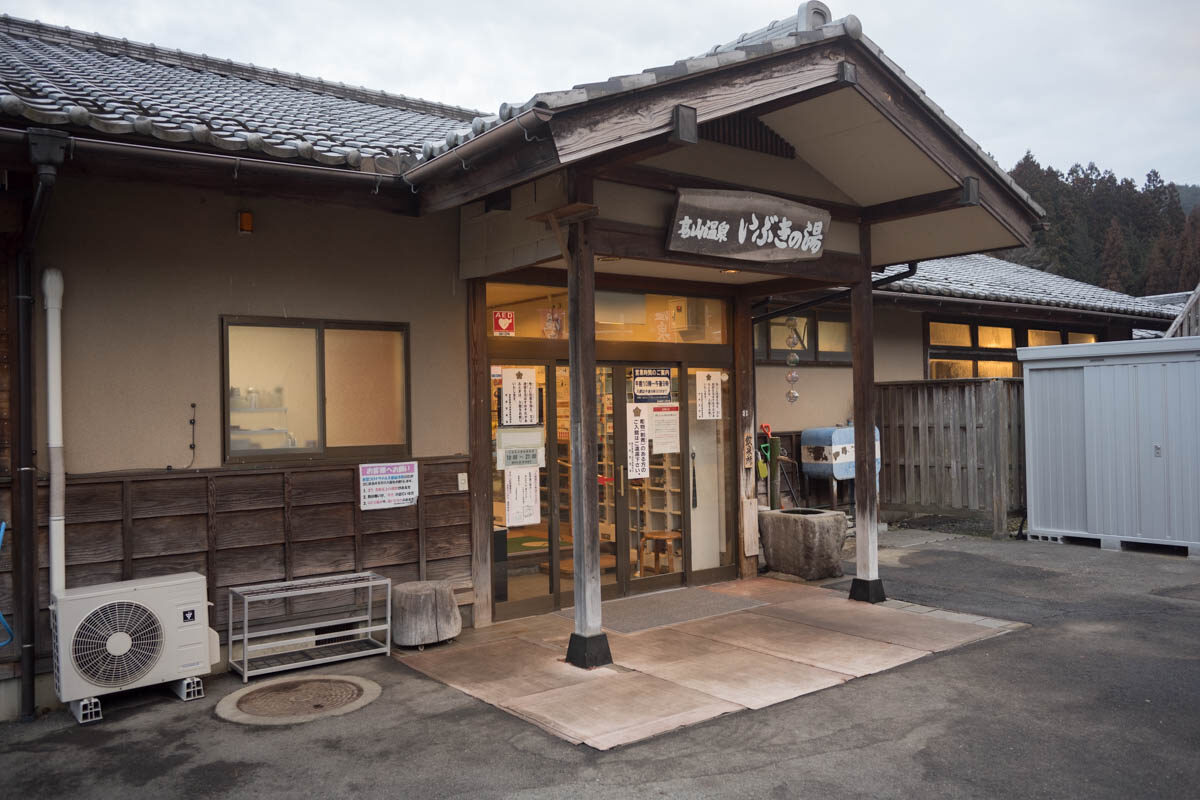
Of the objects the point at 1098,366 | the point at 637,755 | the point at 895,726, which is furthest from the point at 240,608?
the point at 1098,366

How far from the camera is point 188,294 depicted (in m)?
6.04

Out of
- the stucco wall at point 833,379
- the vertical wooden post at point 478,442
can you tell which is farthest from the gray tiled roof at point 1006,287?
the vertical wooden post at point 478,442

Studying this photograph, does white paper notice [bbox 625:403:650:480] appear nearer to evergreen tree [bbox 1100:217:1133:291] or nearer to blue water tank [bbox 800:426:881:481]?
blue water tank [bbox 800:426:881:481]

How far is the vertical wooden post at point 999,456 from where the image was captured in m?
11.2

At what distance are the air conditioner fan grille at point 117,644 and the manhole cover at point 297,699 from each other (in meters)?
0.57

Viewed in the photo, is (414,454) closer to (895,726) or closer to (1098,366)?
(895,726)

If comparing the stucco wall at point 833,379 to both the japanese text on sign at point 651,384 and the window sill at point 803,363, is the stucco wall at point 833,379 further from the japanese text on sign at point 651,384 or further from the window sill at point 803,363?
the japanese text on sign at point 651,384

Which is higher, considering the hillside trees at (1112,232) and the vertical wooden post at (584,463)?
the hillside trees at (1112,232)

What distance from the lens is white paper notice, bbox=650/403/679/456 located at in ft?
27.8

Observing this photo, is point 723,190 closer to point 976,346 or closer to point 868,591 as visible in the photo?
point 868,591

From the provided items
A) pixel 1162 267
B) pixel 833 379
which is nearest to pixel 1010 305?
pixel 833 379

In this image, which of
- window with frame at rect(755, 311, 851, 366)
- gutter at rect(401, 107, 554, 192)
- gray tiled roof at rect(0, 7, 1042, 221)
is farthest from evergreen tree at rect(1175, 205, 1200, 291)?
gutter at rect(401, 107, 554, 192)

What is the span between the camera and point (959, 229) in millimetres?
8117

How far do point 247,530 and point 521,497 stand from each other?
2.28 metres
